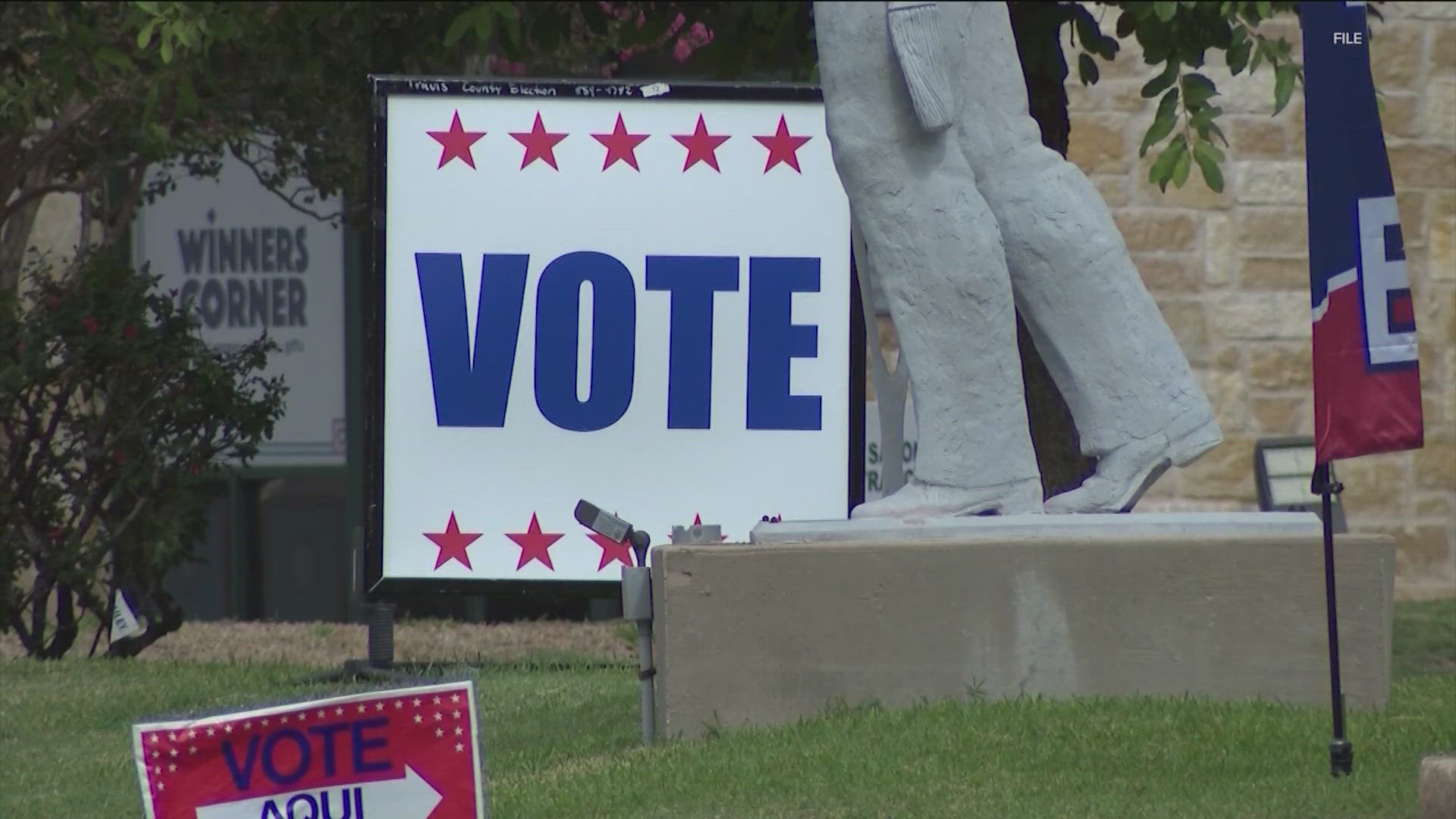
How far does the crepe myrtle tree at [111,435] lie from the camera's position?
1095 cm

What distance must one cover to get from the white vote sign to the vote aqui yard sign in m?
10.5

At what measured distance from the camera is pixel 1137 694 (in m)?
6.76

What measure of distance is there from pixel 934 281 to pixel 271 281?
913 centimetres

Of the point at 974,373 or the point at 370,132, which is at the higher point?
the point at 370,132

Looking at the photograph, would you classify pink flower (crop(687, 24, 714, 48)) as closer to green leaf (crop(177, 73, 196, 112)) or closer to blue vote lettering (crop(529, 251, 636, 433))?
green leaf (crop(177, 73, 196, 112))

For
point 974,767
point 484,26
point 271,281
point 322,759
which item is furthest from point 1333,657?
point 271,281

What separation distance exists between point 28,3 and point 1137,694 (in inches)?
293

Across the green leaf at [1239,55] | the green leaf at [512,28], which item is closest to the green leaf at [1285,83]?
the green leaf at [1239,55]

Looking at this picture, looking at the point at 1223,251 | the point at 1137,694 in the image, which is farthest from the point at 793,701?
the point at 1223,251

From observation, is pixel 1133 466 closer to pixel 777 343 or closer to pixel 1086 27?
pixel 777 343

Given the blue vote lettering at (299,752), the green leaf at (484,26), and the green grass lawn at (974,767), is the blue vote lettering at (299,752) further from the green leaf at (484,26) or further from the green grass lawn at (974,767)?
the green leaf at (484,26)

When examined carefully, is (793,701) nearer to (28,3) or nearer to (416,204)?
(416,204)

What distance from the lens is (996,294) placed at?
6.93m

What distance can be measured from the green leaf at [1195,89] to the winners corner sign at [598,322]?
1.41 meters
